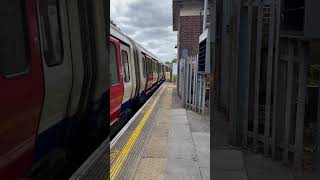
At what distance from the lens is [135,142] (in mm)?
6195

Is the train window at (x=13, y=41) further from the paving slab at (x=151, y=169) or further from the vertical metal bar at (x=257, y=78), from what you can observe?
the vertical metal bar at (x=257, y=78)

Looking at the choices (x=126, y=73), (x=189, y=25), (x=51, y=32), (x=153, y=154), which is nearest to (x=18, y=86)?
(x=51, y=32)

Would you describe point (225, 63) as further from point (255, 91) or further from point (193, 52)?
point (193, 52)

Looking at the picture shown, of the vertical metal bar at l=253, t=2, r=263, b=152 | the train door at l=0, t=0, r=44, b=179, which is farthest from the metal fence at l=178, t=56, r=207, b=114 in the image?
the train door at l=0, t=0, r=44, b=179

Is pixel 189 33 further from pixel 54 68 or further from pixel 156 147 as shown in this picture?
pixel 54 68

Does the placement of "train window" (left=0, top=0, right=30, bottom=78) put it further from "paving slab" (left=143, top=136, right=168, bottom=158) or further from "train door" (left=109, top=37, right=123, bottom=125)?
"train door" (left=109, top=37, right=123, bottom=125)

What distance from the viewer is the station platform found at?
455cm

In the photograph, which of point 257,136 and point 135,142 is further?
point 135,142

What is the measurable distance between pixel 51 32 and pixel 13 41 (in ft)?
3.24

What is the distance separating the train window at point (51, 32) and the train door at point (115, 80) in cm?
312

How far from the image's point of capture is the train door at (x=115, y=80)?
7673mm

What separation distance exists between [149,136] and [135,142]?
25.2 inches

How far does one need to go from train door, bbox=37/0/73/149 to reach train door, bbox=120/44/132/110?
4222 mm

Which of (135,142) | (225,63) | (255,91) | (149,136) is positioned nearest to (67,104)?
(135,142)
